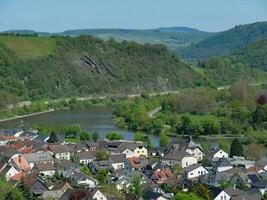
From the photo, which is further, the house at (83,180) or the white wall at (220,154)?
the white wall at (220,154)

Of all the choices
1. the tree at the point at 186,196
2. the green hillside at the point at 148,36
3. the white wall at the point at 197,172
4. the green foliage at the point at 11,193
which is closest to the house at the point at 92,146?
the white wall at the point at 197,172

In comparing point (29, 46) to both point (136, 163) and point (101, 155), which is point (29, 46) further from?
point (136, 163)

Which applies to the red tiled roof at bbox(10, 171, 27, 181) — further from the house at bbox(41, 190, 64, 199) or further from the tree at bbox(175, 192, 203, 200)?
the tree at bbox(175, 192, 203, 200)

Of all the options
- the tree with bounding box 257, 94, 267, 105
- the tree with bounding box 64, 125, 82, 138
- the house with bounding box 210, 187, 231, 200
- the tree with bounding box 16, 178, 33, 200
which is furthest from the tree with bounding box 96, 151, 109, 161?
the tree with bounding box 257, 94, 267, 105

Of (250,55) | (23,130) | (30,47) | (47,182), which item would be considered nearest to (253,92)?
(23,130)

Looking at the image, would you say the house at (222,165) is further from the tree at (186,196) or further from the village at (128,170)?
the tree at (186,196)
